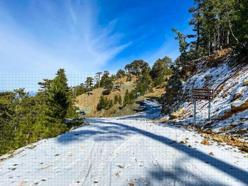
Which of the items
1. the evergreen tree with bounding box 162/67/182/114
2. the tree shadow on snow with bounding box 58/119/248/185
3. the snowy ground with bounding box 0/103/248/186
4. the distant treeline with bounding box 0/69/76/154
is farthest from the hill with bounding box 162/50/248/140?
the distant treeline with bounding box 0/69/76/154

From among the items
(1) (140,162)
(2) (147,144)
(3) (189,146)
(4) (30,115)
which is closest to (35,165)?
(1) (140,162)

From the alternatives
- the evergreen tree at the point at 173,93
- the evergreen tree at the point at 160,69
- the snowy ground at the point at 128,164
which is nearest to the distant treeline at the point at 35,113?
the evergreen tree at the point at 173,93

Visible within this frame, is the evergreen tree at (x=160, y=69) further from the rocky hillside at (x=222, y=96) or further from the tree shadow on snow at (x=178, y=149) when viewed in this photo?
the tree shadow on snow at (x=178, y=149)

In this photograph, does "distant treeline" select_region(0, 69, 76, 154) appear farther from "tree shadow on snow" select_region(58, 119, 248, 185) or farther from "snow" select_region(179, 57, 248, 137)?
"tree shadow on snow" select_region(58, 119, 248, 185)

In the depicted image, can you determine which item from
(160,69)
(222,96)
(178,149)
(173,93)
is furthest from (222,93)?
(160,69)

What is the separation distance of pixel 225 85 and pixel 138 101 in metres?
38.2

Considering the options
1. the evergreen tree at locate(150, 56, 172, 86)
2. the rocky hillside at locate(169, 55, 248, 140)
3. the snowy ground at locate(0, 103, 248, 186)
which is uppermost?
the evergreen tree at locate(150, 56, 172, 86)

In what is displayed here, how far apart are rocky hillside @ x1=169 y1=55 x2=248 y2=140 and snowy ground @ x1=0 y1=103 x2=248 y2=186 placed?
4.48 meters

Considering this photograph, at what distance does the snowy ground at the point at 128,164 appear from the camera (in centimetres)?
686

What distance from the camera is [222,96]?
819 inches

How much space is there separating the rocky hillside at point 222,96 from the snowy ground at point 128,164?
4485 mm

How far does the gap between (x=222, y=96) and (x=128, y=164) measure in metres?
14.8

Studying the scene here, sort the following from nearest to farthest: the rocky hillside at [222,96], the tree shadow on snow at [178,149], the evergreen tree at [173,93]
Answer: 1. the tree shadow on snow at [178,149]
2. the rocky hillside at [222,96]
3. the evergreen tree at [173,93]

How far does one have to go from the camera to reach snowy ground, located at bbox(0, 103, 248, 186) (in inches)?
270
